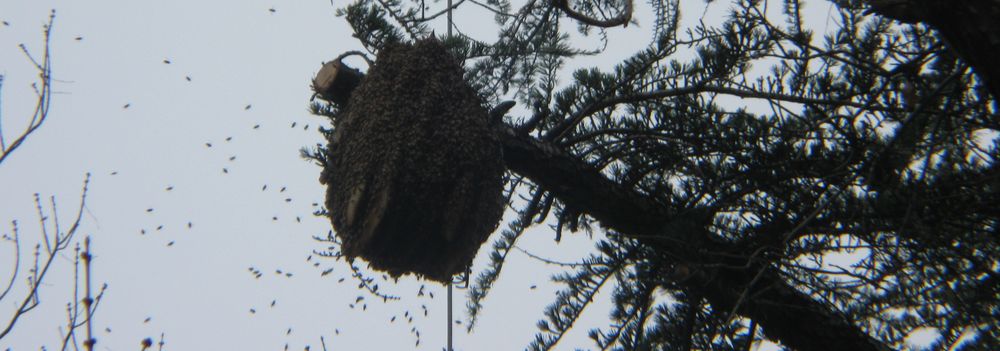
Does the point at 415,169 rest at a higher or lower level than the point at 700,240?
lower

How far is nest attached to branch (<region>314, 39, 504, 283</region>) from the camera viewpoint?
1964 millimetres

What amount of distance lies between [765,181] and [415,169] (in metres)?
0.81

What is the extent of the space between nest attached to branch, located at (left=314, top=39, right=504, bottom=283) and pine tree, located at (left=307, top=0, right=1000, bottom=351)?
172 mm

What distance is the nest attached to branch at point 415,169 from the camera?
6.44ft

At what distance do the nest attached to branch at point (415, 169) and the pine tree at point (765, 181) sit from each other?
0.56 feet

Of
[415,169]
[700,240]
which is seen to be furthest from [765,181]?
[415,169]

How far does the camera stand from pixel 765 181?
196 centimetres

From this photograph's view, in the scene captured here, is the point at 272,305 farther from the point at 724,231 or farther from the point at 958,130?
the point at 958,130

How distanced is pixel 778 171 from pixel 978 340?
0.84m

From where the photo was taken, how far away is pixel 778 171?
1965mm

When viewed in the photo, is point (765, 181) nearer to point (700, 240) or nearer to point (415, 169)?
point (700, 240)

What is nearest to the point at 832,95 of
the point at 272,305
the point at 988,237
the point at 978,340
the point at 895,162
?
the point at 895,162

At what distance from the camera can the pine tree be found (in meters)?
1.75

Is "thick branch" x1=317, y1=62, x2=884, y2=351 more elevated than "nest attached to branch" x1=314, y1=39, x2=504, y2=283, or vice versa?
"thick branch" x1=317, y1=62, x2=884, y2=351
